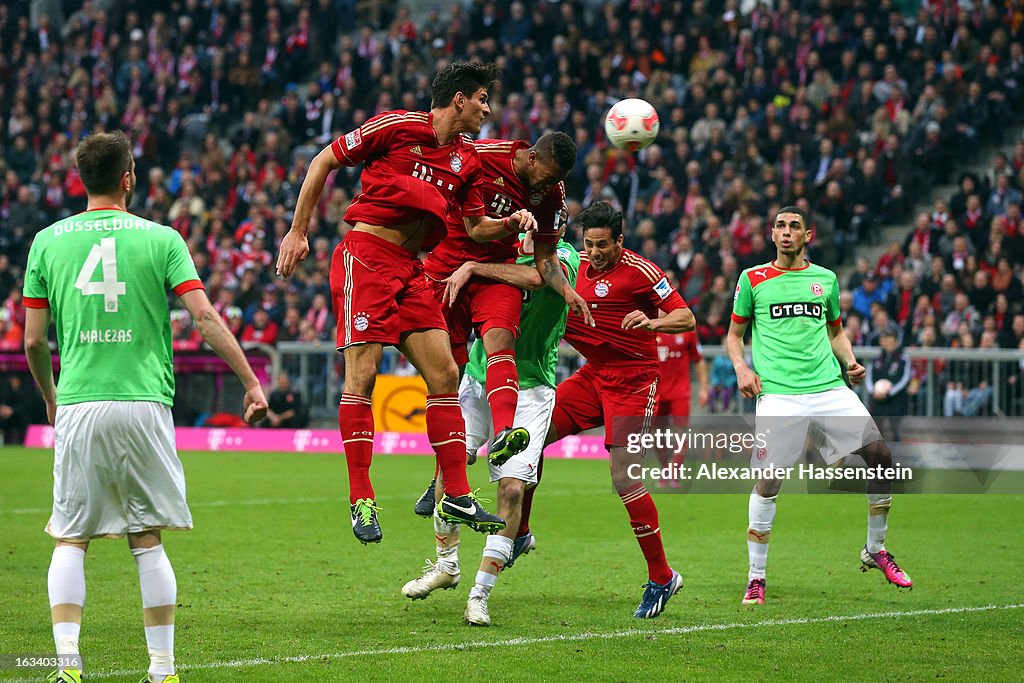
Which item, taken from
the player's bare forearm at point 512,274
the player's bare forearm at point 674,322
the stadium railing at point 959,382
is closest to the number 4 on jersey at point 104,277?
the player's bare forearm at point 512,274

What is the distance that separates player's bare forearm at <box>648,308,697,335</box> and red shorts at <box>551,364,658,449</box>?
0.46 meters

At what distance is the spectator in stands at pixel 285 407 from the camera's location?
70.4 ft

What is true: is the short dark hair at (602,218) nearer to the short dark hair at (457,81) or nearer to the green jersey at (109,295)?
the short dark hair at (457,81)

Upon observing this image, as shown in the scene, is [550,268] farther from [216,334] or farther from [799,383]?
[216,334]

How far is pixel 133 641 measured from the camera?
7.35 meters

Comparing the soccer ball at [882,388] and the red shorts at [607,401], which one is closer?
the red shorts at [607,401]

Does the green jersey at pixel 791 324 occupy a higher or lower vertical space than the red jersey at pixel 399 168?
lower

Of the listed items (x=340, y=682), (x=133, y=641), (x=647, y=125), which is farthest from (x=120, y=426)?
(x=647, y=125)

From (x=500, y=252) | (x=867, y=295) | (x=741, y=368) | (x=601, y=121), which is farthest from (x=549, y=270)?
(x=601, y=121)

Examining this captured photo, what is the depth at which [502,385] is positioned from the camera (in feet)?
27.9

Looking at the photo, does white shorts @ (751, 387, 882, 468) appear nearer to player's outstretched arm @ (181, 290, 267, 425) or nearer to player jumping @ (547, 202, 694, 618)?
player jumping @ (547, 202, 694, 618)

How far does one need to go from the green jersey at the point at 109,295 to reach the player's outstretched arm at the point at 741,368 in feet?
14.9

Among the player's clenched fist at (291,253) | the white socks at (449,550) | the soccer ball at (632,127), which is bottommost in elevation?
the white socks at (449,550)

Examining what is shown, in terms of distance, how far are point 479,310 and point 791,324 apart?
2.35 m
